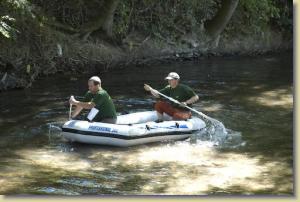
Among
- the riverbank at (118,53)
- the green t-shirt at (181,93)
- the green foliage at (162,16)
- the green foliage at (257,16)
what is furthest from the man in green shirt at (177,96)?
the green foliage at (257,16)

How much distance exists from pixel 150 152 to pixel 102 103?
139 centimetres

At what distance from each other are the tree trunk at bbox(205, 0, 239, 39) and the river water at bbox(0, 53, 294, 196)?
7119 mm

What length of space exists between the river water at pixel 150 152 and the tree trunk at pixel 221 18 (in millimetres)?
7119

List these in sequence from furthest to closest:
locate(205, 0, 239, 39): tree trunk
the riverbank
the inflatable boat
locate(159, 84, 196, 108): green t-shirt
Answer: locate(205, 0, 239, 39): tree trunk < the riverbank < locate(159, 84, 196, 108): green t-shirt < the inflatable boat

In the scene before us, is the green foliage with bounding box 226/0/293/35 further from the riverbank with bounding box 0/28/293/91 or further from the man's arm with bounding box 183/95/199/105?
the man's arm with bounding box 183/95/199/105

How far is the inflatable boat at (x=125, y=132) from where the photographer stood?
34.5ft

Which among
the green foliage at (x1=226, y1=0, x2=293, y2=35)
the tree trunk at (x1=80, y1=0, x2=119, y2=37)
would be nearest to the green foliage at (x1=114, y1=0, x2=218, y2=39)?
the tree trunk at (x1=80, y1=0, x2=119, y2=37)

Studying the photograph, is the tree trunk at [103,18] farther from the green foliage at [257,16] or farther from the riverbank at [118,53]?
the green foliage at [257,16]

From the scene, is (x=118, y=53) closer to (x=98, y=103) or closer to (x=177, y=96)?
(x=177, y=96)

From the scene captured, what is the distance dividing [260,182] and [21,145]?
187 inches

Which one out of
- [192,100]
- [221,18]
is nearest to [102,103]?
[192,100]

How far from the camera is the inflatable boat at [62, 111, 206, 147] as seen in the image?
1052 cm

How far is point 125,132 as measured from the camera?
10.5m

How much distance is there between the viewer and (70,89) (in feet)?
54.0
